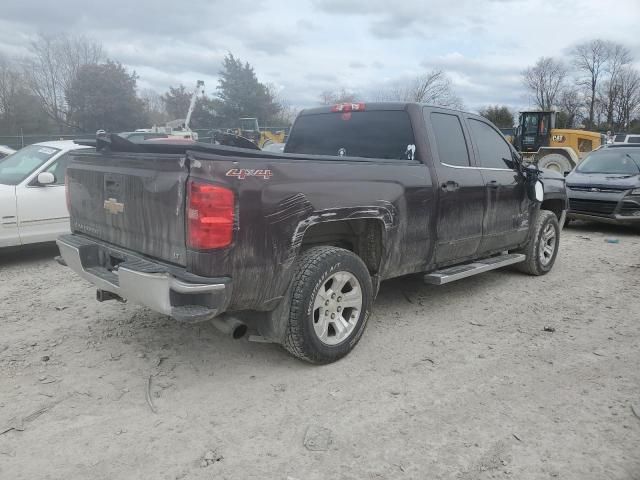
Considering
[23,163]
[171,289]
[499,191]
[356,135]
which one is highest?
[356,135]

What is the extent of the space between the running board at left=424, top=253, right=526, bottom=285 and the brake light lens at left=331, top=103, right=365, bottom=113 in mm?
1679

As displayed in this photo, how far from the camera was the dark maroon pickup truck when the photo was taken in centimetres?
304

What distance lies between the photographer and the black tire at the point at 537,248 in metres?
6.18

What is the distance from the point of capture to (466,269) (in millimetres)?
4941

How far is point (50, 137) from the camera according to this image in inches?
1189

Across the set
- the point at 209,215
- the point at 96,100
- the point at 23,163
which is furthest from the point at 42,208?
the point at 96,100

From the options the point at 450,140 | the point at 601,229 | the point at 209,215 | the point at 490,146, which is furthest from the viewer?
the point at 601,229

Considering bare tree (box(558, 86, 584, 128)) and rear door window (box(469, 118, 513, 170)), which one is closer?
rear door window (box(469, 118, 513, 170))

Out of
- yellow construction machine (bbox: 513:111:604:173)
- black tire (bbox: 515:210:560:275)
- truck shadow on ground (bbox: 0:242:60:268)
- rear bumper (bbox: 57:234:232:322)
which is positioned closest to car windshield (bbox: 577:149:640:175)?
black tire (bbox: 515:210:560:275)

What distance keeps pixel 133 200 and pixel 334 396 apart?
1831 mm

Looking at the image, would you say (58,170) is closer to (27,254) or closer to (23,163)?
(23,163)

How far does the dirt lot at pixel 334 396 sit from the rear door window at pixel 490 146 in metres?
1.47

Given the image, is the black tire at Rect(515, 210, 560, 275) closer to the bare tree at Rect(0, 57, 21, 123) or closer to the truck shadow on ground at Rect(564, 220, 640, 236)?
the truck shadow on ground at Rect(564, 220, 640, 236)

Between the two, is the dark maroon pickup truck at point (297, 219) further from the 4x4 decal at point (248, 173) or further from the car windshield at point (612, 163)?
the car windshield at point (612, 163)
